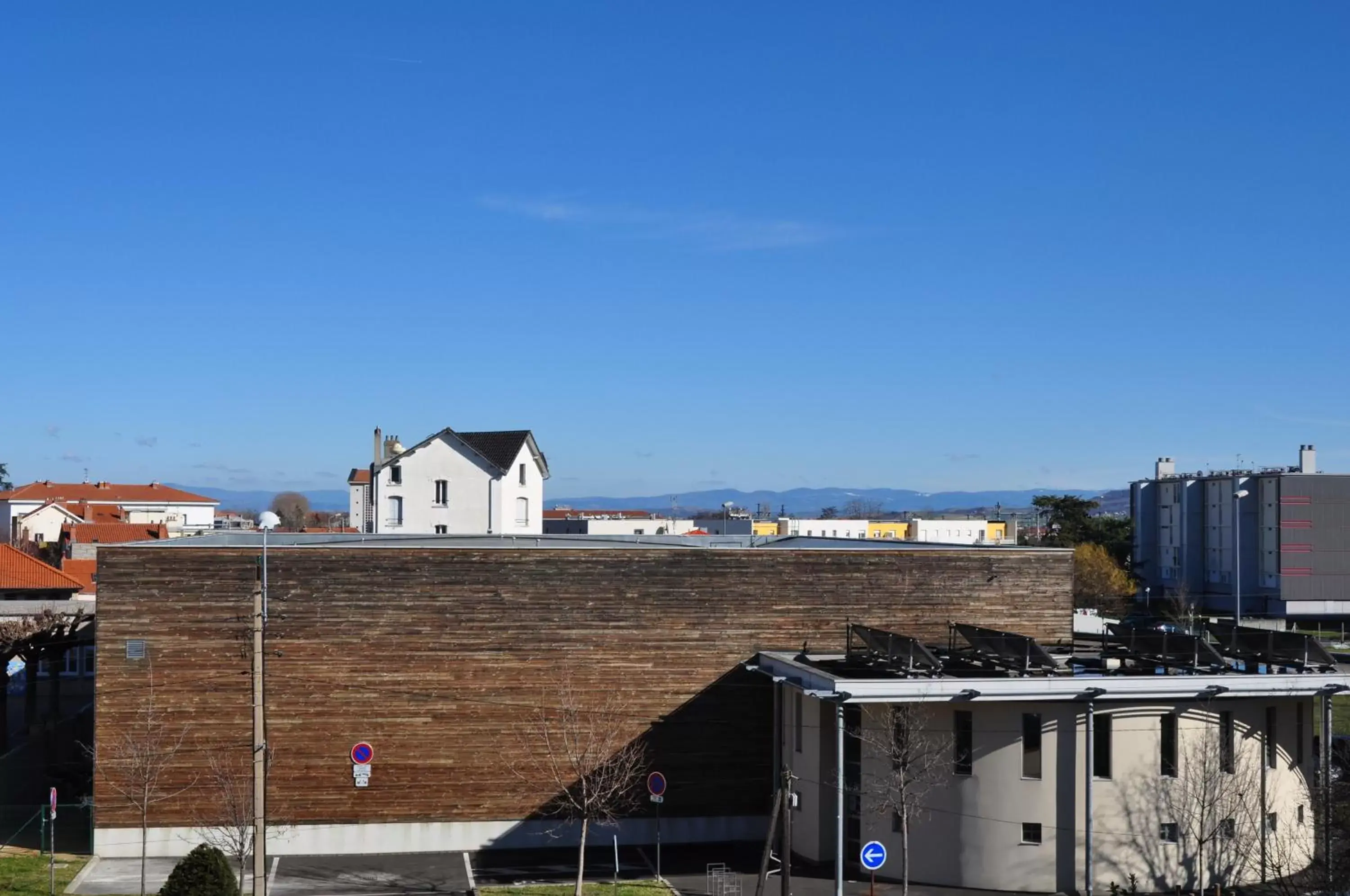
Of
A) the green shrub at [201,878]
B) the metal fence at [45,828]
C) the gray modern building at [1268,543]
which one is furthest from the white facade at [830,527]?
the green shrub at [201,878]

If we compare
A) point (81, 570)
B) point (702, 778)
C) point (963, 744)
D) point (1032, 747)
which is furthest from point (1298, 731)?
point (81, 570)

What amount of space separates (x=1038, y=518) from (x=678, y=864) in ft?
397

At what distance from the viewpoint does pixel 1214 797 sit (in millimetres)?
28109

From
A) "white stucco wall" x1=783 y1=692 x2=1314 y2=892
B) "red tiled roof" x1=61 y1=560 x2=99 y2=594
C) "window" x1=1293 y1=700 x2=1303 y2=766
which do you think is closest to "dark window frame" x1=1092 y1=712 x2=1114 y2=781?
"white stucco wall" x1=783 y1=692 x2=1314 y2=892

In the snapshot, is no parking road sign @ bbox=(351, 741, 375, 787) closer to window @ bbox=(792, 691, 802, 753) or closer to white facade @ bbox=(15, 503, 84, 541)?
window @ bbox=(792, 691, 802, 753)

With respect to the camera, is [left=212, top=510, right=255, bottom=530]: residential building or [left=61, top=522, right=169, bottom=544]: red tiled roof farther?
[left=61, top=522, right=169, bottom=544]: red tiled roof

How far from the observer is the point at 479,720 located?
31844 mm

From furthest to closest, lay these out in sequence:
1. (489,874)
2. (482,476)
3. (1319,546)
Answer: (1319,546) → (482,476) → (489,874)

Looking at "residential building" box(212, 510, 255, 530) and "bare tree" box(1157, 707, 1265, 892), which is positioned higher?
"residential building" box(212, 510, 255, 530)

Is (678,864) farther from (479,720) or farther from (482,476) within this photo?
(482,476)

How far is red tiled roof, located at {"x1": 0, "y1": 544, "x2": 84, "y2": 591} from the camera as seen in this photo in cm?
6156

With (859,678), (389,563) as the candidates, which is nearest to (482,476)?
(389,563)

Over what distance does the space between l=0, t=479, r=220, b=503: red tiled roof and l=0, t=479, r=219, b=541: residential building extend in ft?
0.17

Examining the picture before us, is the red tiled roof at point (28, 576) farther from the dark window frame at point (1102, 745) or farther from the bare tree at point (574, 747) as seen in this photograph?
the dark window frame at point (1102, 745)
